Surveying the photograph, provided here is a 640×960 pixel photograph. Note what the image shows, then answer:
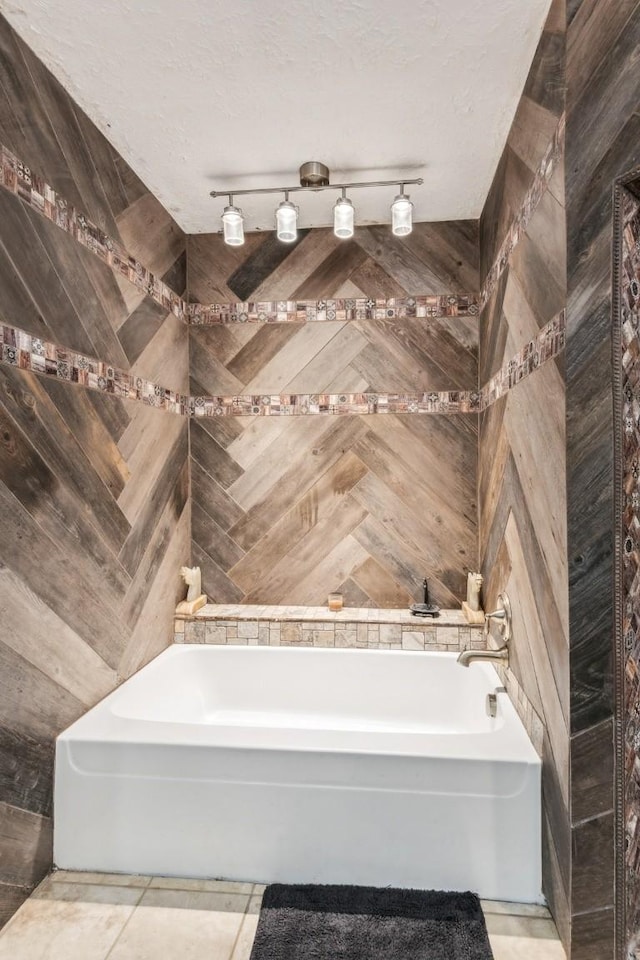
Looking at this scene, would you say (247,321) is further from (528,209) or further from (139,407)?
(528,209)

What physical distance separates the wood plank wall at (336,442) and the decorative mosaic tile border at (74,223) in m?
0.49

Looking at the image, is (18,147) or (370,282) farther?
(370,282)

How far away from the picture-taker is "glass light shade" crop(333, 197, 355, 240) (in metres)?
2.15

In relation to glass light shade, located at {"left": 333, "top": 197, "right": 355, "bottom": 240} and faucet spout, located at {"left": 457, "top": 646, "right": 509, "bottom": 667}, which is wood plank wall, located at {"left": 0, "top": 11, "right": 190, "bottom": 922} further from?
faucet spout, located at {"left": 457, "top": 646, "right": 509, "bottom": 667}

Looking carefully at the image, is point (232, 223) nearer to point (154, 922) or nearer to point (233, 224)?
point (233, 224)

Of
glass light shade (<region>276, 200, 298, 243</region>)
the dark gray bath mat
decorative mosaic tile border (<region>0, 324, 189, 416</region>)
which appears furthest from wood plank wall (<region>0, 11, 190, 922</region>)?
the dark gray bath mat

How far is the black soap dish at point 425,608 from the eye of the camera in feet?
8.16

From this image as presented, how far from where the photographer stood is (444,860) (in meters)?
1.50

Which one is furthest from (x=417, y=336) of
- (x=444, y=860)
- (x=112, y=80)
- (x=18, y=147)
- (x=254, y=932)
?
(x=254, y=932)

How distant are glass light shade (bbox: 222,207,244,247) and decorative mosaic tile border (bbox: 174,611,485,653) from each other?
185 cm

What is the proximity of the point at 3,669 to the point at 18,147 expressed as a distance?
1.55 metres

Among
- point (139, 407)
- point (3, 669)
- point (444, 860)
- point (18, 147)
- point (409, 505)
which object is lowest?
point (444, 860)

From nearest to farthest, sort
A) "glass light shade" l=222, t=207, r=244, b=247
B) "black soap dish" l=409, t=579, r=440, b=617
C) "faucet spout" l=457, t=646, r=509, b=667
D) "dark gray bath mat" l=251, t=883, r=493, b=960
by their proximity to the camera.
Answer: "dark gray bath mat" l=251, t=883, r=493, b=960 → "faucet spout" l=457, t=646, r=509, b=667 → "glass light shade" l=222, t=207, r=244, b=247 → "black soap dish" l=409, t=579, r=440, b=617

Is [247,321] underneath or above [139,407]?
above
